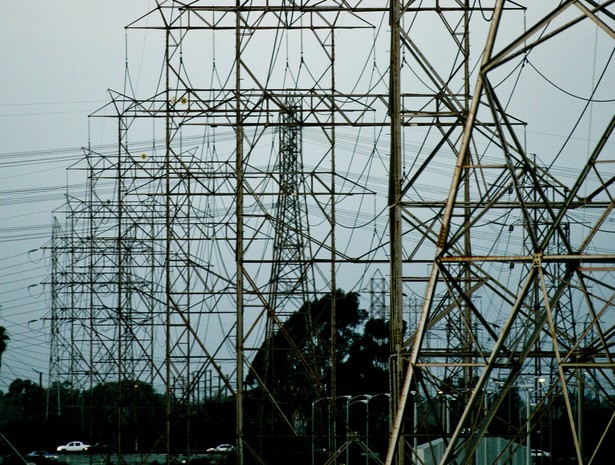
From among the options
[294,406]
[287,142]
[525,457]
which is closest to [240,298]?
[525,457]

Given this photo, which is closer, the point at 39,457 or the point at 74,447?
the point at 39,457

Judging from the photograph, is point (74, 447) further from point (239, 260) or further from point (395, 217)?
point (395, 217)

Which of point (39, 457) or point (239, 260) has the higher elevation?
point (239, 260)

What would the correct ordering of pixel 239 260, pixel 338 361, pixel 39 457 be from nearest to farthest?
pixel 239 260
pixel 39 457
pixel 338 361

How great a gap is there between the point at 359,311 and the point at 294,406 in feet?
56.1

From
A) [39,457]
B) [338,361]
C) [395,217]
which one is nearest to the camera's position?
→ [395,217]

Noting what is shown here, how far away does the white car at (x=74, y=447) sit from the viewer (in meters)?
57.0

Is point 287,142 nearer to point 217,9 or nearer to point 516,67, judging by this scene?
point 217,9

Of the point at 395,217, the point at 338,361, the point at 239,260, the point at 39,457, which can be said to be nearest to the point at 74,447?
the point at 39,457

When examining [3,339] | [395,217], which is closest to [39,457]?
[3,339]

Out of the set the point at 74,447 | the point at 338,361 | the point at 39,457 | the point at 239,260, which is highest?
the point at 338,361

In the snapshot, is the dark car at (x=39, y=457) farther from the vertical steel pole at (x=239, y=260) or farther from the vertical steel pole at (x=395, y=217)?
the vertical steel pole at (x=395, y=217)

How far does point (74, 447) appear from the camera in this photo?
198 feet

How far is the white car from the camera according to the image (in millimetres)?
57000
